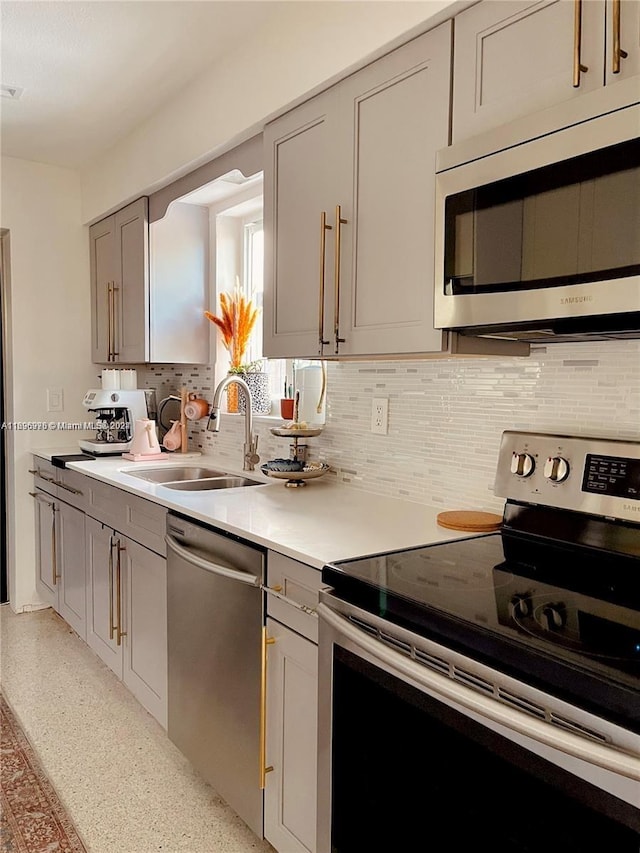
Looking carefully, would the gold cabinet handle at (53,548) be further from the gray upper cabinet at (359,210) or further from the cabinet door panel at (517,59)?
the cabinet door panel at (517,59)

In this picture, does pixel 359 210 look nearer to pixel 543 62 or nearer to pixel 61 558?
pixel 543 62

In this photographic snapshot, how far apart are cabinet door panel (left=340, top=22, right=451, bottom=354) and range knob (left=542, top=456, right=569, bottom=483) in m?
0.37

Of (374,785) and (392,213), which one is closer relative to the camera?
(374,785)

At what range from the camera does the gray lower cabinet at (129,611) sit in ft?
7.41

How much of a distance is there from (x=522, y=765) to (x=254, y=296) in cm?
264

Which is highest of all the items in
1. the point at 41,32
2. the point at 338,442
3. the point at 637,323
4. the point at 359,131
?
the point at 41,32

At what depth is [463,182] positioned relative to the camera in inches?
56.7

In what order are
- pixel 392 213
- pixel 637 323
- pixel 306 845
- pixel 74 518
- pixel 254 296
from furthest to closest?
pixel 254 296
pixel 74 518
pixel 392 213
pixel 306 845
pixel 637 323

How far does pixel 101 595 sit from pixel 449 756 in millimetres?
2044

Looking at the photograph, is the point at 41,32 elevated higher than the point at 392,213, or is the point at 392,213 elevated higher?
the point at 41,32

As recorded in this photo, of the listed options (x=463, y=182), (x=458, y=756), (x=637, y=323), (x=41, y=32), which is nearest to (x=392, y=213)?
(x=463, y=182)

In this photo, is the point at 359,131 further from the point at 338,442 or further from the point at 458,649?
the point at 458,649

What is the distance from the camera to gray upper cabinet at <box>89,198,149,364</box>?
3.22m

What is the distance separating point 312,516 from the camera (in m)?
1.88
